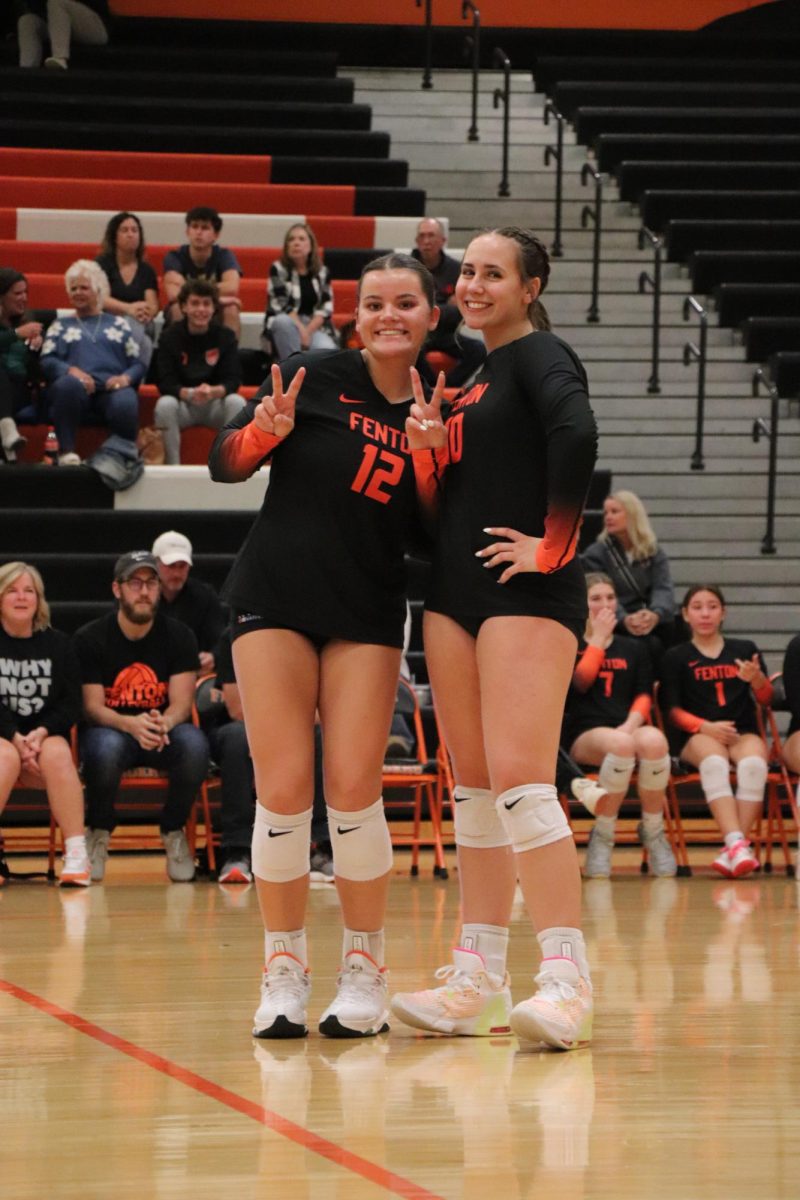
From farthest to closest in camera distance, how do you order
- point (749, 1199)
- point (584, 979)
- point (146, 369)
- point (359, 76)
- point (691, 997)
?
point (359, 76) → point (146, 369) → point (691, 997) → point (584, 979) → point (749, 1199)

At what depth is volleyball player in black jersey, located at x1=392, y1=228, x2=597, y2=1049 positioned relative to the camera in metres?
3.62

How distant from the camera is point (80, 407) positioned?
8.97 m

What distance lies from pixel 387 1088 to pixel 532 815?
61 cm

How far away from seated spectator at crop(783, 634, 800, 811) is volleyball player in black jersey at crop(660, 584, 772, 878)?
10cm

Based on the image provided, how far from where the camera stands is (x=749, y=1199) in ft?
8.46

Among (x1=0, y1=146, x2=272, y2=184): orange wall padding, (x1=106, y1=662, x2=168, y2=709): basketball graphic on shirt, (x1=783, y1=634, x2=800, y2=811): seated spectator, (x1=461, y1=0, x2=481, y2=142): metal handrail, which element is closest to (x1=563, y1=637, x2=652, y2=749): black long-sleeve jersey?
(x1=783, y1=634, x2=800, y2=811): seated spectator

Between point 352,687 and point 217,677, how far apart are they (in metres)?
3.76

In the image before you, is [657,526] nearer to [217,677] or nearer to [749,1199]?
[217,677]

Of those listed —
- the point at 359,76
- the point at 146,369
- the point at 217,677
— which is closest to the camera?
the point at 217,677

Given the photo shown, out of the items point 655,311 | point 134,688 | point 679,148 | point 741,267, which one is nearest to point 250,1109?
point 134,688

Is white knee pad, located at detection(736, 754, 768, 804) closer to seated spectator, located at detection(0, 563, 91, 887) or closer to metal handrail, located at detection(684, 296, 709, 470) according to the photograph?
seated spectator, located at detection(0, 563, 91, 887)

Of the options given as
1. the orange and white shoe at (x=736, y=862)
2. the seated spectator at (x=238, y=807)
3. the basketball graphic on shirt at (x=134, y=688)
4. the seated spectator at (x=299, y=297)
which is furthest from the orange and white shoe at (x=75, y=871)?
the seated spectator at (x=299, y=297)

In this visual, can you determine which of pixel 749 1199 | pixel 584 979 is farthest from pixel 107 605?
pixel 749 1199

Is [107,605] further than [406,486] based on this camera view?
Yes
